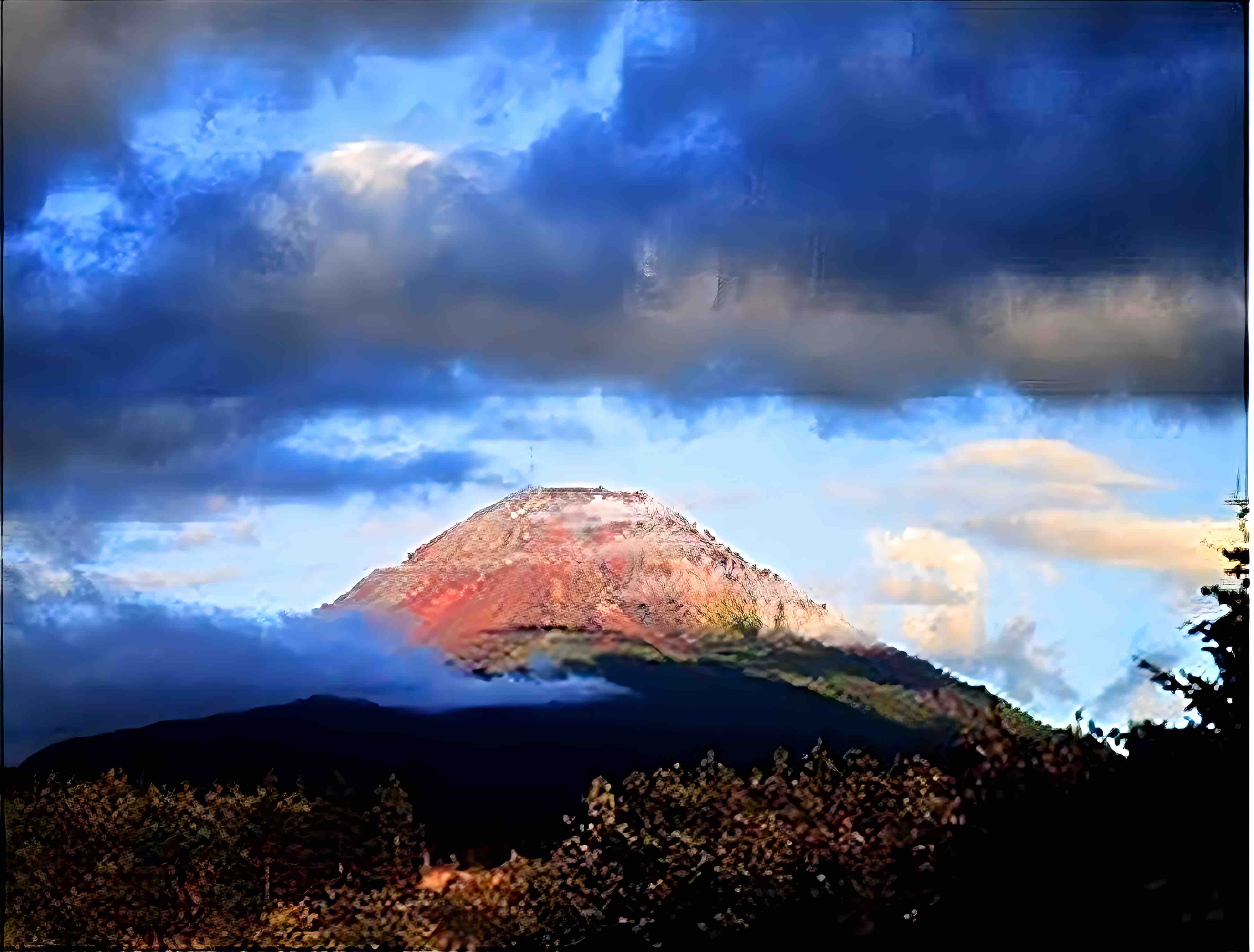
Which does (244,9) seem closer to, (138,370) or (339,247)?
(339,247)

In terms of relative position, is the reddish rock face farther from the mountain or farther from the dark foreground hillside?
the dark foreground hillside

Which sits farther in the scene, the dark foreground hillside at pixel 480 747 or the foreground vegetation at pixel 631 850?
the dark foreground hillside at pixel 480 747

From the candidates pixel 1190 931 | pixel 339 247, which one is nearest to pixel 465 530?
pixel 339 247

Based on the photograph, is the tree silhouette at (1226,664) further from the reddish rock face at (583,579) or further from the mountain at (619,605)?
the reddish rock face at (583,579)

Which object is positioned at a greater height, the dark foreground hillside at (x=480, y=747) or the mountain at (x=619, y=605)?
the mountain at (x=619, y=605)

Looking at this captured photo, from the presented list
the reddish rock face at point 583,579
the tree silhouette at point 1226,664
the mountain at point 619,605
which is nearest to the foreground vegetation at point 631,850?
the tree silhouette at point 1226,664

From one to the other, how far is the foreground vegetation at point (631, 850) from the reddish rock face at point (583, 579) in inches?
18.9

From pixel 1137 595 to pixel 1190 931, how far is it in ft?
3.50

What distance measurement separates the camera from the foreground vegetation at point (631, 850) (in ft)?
14.3

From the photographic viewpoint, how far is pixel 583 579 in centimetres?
459

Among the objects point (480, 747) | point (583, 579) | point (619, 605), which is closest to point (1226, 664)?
point (619, 605)

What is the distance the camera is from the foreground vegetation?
14.3 ft

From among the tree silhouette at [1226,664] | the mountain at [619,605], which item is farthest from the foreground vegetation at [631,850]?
the mountain at [619,605]

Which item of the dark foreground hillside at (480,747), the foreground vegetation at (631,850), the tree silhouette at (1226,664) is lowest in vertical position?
the foreground vegetation at (631,850)
